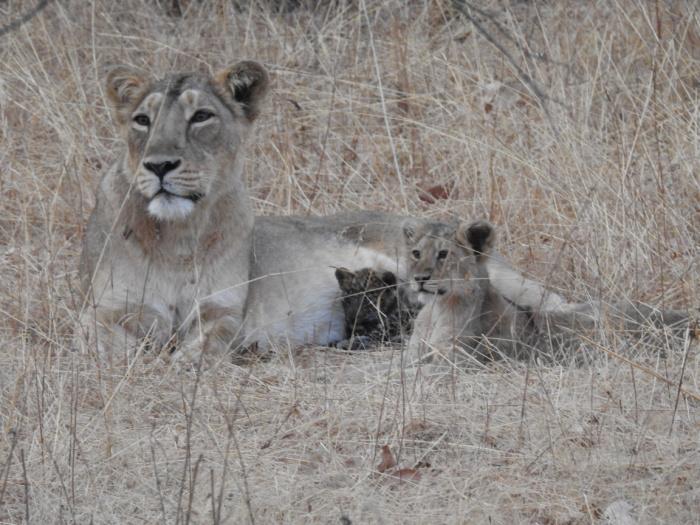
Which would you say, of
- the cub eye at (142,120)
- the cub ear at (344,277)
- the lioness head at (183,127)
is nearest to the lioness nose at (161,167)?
the lioness head at (183,127)

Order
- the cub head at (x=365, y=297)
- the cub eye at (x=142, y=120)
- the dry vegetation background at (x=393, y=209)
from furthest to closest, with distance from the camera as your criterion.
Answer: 1. the cub head at (x=365, y=297)
2. the cub eye at (x=142, y=120)
3. the dry vegetation background at (x=393, y=209)

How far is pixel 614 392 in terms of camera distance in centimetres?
516

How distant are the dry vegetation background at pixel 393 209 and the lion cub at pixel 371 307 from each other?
330mm

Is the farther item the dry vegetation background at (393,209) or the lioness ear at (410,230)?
the lioness ear at (410,230)

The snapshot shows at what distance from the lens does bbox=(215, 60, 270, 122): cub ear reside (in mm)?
6559

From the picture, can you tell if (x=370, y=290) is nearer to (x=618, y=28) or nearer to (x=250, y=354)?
(x=250, y=354)

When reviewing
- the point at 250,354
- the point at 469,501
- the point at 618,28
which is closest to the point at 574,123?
the point at 618,28

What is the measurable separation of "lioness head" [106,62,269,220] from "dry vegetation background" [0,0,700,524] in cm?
78

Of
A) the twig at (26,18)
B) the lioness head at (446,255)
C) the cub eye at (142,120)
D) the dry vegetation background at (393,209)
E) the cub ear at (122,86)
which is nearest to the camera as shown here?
the twig at (26,18)

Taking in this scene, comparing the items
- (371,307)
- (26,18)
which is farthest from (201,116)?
(26,18)

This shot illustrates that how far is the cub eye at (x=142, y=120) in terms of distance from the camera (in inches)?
247

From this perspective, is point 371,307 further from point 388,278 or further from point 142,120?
point 142,120

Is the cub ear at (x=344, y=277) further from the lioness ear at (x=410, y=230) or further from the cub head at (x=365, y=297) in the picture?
the lioness ear at (x=410, y=230)

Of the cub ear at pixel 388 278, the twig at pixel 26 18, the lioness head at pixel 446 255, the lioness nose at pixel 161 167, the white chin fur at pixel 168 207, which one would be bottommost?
the cub ear at pixel 388 278
